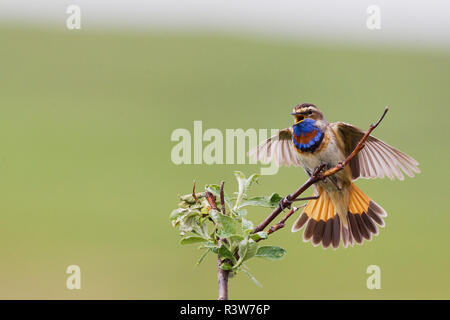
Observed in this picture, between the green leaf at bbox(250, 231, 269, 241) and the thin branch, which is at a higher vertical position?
the thin branch

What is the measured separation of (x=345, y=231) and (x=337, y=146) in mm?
453

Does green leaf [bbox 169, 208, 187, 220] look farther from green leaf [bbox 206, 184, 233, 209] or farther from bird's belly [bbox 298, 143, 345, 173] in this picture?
bird's belly [bbox 298, 143, 345, 173]

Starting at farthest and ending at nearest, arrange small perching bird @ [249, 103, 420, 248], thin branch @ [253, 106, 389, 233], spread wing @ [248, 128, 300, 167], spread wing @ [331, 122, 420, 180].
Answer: spread wing @ [248, 128, 300, 167] < small perching bird @ [249, 103, 420, 248] < spread wing @ [331, 122, 420, 180] < thin branch @ [253, 106, 389, 233]

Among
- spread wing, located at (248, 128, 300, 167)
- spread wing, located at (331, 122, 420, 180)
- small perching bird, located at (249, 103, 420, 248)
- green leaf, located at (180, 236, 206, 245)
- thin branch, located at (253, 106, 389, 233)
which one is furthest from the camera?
spread wing, located at (248, 128, 300, 167)

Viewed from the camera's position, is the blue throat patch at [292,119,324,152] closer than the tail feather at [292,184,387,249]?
Yes

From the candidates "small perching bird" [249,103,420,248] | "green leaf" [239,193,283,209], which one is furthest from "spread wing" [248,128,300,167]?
"green leaf" [239,193,283,209]

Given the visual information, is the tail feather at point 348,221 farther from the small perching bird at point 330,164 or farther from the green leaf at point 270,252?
the green leaf at point 270,252

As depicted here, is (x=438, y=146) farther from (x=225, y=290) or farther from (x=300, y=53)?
(x=225, y=290)

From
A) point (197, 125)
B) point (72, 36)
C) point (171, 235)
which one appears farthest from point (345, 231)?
point (72, 36)

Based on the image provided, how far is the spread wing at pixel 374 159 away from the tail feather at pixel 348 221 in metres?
0.24

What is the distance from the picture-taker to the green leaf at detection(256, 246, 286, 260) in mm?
1333

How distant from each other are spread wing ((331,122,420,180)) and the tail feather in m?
0.24

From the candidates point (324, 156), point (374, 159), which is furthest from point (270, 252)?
point (324, 156)

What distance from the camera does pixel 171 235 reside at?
14.3 metres
